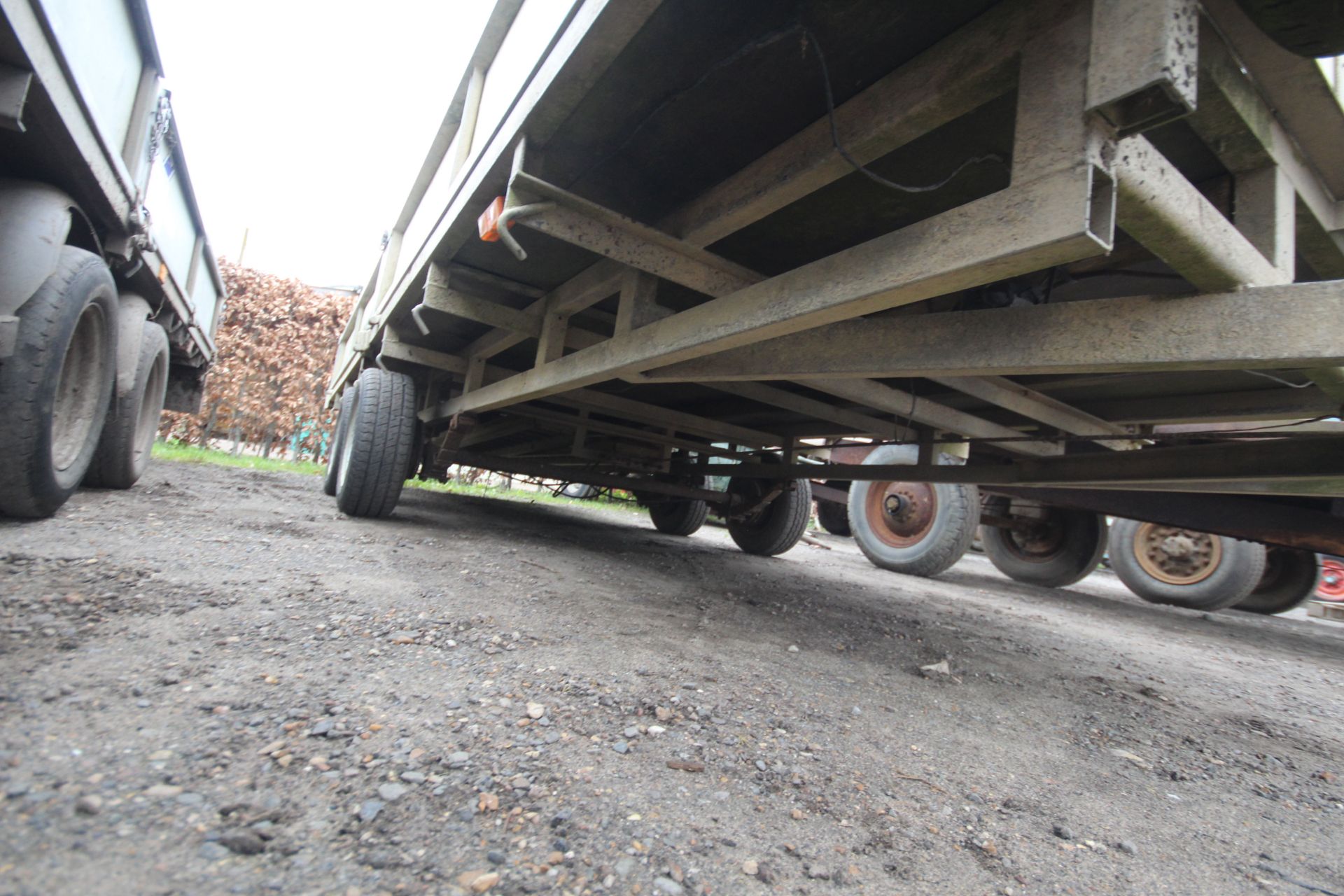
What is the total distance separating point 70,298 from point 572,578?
6.66ft

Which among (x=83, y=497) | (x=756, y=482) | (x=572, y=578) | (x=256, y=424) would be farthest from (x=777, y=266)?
(x=256, y=424)

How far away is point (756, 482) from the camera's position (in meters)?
5.09

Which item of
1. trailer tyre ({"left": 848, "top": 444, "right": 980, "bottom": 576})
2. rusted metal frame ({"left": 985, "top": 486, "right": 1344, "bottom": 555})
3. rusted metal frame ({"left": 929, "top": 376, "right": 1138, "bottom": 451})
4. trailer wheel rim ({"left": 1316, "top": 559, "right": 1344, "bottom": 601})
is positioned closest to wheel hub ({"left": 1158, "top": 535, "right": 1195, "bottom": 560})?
rusted metal frame ({"left": 985, "top": 486, "right": 1344, "bottom": 555})

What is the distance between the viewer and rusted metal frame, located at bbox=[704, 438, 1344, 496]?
1961 mm

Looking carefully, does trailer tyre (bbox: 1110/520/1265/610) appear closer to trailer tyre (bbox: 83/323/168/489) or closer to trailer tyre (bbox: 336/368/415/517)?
trailer tyre (bbox: 336/368/415/517)

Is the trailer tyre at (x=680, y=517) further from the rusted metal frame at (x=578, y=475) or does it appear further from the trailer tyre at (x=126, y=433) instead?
the trailer tyre at (x=126, y=433)

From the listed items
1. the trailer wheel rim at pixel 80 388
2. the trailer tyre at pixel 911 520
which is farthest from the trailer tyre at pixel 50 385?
the trailer tyre at pixel 911 520

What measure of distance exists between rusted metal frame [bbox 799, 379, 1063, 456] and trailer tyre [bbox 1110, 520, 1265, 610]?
2811mm

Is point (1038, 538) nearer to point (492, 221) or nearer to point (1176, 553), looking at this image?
point (1176, 553)

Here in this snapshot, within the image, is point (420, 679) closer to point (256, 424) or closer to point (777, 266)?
point (777, 266)

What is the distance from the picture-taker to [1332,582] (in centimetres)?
835

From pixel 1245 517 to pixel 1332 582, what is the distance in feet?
24.4

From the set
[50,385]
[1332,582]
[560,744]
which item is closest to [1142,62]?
[560,744]

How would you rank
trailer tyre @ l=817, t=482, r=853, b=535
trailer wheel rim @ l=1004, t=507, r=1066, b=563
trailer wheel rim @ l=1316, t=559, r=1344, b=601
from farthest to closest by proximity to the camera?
trailer tyre @ l=817, t=482, r=853, b=535, trailer wheel rim @ l=1316, t=559, r=1344, b=601, trailer wheel rim @ l=1004, t=507, r=1066, b=563
